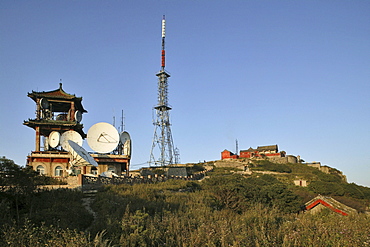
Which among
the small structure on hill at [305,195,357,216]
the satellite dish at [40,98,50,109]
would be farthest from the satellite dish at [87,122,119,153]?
the small structure on hill at [305,195,357,216]

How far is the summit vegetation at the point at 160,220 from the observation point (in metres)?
8.94

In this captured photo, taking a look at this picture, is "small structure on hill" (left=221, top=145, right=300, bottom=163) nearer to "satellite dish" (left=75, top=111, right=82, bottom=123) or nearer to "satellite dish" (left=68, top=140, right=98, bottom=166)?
"satellite dish" (left=75, top=111, right=82, bottom=123)

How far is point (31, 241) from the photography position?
8.09m

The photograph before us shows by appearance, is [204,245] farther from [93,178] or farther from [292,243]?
[93,178]

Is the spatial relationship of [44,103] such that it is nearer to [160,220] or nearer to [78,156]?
[78,156]

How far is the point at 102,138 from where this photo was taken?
141 ft

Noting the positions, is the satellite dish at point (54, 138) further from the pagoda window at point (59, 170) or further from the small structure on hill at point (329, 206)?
the small structure on hill at point (329, 206)

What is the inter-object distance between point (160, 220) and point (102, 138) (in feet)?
105

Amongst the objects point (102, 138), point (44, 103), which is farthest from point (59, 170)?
point (44, 103)

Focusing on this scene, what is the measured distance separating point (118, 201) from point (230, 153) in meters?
79.1

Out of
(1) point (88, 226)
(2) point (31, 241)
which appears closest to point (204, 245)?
(2) point (31, 241)

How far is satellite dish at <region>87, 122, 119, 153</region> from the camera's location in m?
42.2

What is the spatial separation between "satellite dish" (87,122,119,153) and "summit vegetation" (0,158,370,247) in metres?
16.8

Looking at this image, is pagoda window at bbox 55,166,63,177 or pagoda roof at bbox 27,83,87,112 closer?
pagoda window at bbox 55,166,63,177
